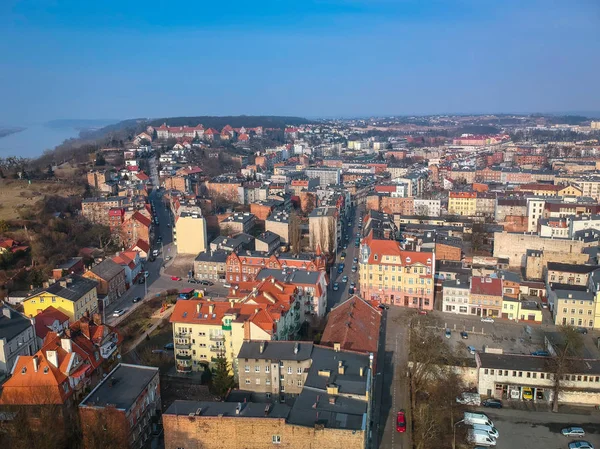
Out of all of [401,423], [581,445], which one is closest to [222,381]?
[401,423]

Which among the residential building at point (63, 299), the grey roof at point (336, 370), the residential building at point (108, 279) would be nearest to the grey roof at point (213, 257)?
the residential building at point (108, 279)

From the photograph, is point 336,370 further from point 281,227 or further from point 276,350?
point 281,227

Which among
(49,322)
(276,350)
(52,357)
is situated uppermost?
(52,357)

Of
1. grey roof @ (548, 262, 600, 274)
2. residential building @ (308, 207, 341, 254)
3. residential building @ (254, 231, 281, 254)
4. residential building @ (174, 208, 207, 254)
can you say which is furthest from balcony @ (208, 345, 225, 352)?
grey roof @ (548, 262, 600, 274)

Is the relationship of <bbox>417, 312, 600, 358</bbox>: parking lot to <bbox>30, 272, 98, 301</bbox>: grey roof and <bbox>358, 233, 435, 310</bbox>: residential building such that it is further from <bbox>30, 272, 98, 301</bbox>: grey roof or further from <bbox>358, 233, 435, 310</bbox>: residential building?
<bbox>30, 272, 98, 301</bbox>: grey roof

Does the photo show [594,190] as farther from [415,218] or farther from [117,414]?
[117,414]
